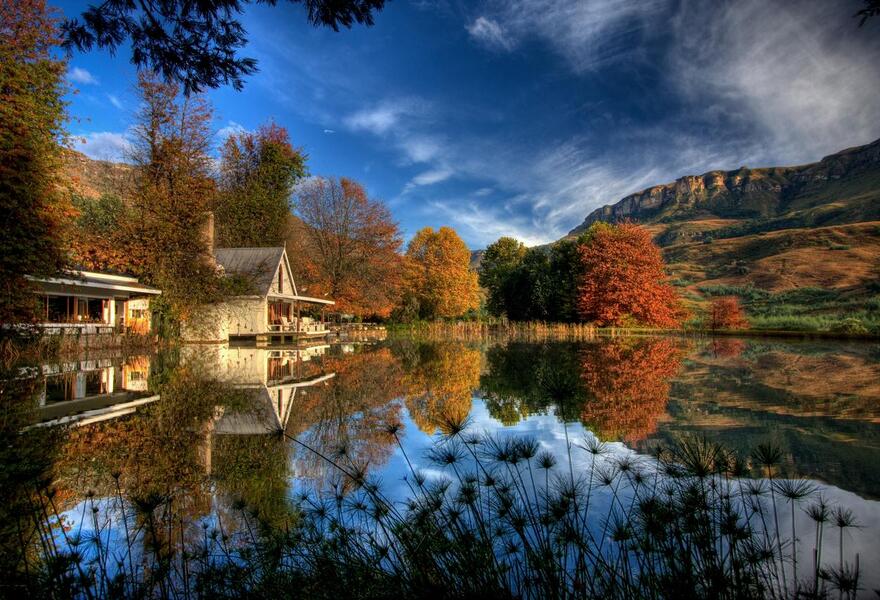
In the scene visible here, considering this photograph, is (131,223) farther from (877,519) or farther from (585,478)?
(877,519)

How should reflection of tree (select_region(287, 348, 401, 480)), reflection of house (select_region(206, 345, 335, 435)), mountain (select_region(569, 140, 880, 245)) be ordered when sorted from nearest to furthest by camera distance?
1. reflection of tree (select_region(287, 348, 401, 480))
2. reflection of house (select_region(206, 345, 335, 435))
3. mountain (select_region(569, 140, 880, 245))

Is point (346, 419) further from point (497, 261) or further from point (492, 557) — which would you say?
point (497, 261)

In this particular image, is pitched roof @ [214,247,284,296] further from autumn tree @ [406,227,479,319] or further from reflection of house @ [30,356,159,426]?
autumn tree @ [406,227,479,319]

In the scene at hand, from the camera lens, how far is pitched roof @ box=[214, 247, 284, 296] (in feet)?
93.8

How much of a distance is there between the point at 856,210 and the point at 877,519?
10586 cm

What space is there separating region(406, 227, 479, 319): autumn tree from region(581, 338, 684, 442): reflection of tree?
105ft

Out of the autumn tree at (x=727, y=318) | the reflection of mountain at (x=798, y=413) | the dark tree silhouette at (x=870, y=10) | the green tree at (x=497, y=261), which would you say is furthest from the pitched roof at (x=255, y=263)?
the autumn tree at (x=727, y=318)

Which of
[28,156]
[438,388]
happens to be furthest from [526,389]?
[28,156]

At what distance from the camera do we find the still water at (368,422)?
3787 mm

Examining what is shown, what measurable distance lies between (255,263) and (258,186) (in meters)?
10.0

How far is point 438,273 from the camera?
4591cm

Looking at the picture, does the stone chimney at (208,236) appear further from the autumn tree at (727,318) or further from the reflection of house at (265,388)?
the autumn tree at (727,318)

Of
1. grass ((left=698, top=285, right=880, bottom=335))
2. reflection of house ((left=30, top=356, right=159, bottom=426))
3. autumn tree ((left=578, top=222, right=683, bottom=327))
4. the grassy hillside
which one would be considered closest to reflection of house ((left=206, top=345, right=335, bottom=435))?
reflection of house ((left=30, top=356, right=159, bottom=426))

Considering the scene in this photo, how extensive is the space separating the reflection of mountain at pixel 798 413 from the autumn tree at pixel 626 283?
21.8 metres
